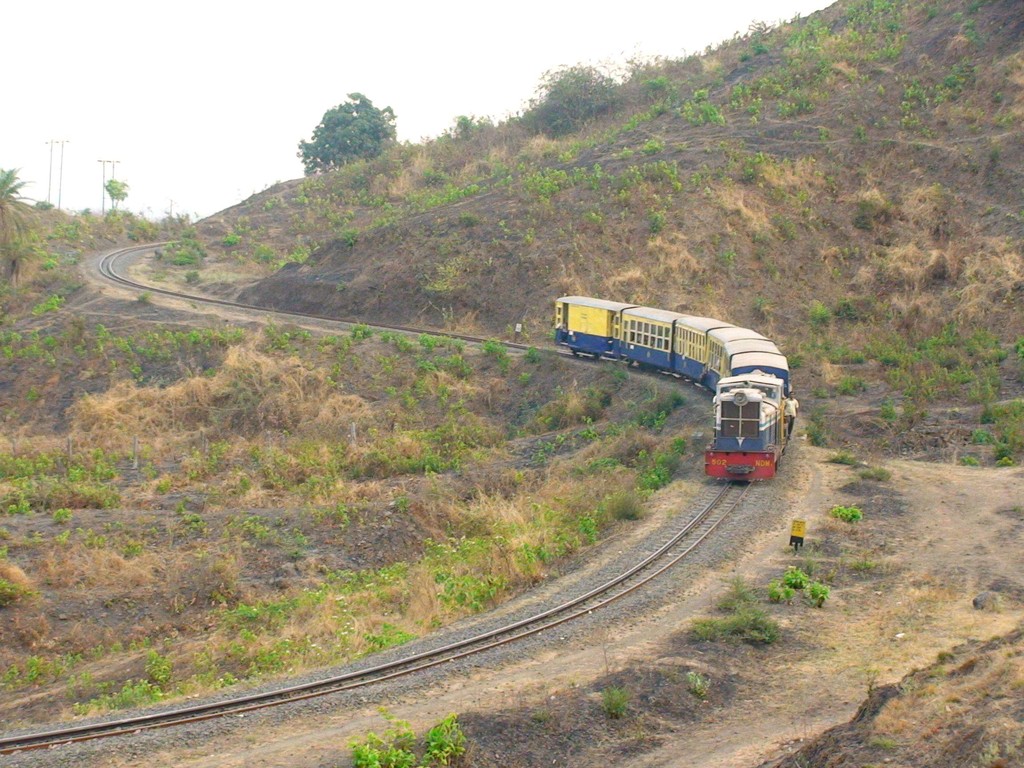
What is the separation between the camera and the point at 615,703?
1357 cm

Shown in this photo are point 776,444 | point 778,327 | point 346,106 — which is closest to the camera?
point 776,444

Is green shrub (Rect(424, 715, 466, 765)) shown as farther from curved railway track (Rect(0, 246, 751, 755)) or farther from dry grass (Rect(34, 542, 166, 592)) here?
dry grass (Rect(34, 542, 166, 592))

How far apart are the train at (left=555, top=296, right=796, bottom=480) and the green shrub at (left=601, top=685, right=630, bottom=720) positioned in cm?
1322

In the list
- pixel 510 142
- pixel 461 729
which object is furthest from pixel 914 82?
pixel 461 729

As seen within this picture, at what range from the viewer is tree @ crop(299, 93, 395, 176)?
89375mm

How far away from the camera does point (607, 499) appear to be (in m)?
25.1

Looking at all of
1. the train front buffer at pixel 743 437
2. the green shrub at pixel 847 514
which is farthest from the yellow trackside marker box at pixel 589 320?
the green shrub at pixel 847 514

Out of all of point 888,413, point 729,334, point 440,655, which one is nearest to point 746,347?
point 729,334

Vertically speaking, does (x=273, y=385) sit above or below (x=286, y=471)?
above

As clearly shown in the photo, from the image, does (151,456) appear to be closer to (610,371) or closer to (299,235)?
(610,371)

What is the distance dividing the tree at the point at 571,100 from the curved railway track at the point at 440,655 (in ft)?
191

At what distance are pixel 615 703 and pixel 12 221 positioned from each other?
5312 cm

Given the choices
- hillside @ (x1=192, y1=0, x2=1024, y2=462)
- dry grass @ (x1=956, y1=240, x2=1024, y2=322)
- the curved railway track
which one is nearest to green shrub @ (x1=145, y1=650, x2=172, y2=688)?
the curved railway track

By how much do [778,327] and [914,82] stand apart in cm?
2278
